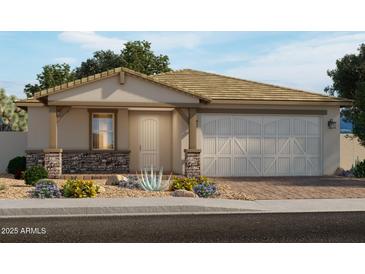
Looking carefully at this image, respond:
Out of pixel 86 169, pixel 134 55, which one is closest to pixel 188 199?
pixel 86 169

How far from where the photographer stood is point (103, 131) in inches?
895

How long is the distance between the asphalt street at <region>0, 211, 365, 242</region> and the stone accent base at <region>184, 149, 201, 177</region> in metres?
8.27

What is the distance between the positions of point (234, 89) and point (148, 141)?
14.7 ft

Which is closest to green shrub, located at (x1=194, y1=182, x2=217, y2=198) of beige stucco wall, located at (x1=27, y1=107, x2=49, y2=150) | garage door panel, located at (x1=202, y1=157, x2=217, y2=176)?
garage door panel, located at (x1=202, y1=157, x2=217, y2=176)

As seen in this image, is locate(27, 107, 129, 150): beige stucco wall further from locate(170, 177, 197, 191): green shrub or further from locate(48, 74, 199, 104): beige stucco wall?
locate(170, 177, 197, 191): green shrub

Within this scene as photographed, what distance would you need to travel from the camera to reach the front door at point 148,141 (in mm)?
23266

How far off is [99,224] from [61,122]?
12330 mm

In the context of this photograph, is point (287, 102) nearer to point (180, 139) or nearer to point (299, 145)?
point (299, 145)

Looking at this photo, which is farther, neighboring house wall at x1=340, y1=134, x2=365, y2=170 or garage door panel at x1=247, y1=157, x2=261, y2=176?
neighboring house wall at x1=340, y1=134, x2=365, y2=170

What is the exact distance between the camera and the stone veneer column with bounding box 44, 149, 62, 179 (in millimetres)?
20078

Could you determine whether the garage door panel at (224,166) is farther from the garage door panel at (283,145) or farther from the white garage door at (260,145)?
the garage door panel at (283,145)

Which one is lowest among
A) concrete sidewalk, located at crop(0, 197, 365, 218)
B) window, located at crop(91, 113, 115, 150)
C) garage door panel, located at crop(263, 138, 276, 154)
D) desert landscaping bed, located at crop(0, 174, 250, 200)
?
concrete sidewalk, located at crop(0, 197, 365, 218)

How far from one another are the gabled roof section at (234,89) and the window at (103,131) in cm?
301

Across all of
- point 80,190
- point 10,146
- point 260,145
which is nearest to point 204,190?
point 80,190
